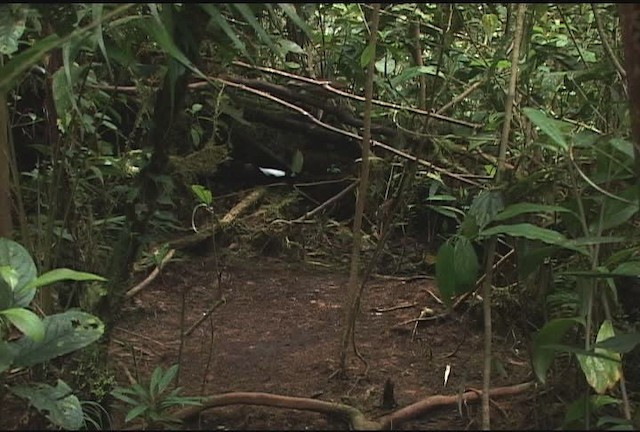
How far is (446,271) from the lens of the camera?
137 centimetres

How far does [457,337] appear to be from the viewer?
1821mm

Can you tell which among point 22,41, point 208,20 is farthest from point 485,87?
point 22,41

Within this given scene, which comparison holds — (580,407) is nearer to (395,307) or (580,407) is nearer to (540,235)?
(540,235)

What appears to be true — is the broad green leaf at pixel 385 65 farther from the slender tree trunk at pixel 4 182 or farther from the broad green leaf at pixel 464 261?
the slender tree trunk at pixel 4 182

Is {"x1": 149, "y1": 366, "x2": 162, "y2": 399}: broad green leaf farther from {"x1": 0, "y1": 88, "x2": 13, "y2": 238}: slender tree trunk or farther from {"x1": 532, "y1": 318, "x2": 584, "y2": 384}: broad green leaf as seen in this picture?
{"x1": 532, "y1": 318, "x2": 584, "y2": 384}: broad green leaf

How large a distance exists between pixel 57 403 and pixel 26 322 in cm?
17

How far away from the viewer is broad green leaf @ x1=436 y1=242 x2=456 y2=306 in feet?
4.48

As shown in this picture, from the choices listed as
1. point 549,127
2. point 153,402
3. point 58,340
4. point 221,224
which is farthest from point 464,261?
point 221,224

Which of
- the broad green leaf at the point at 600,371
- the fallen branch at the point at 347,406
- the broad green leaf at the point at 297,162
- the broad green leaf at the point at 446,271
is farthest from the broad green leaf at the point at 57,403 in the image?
the broad green leaf at the point at 297,162

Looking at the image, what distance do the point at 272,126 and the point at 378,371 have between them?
1292 mm

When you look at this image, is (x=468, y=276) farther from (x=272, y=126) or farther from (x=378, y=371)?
(x=272, y=126)

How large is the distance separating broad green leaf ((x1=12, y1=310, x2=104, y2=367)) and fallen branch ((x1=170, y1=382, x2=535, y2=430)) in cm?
18

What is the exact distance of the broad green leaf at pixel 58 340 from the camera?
1216 millimetres

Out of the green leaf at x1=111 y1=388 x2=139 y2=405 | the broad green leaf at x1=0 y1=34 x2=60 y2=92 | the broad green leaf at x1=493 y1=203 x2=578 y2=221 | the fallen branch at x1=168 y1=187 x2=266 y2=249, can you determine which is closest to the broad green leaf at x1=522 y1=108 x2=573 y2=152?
the broad green leaf at x1=493 y1=203 x2=578 y2=221
